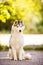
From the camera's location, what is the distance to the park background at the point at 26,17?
4.53 ft

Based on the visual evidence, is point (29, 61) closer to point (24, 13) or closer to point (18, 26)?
point (18, 26)

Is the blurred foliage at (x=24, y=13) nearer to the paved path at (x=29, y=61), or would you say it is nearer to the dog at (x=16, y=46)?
the dog at (x=16, y=46)

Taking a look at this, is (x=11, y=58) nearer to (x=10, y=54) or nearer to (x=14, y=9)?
(x=10, y=54)

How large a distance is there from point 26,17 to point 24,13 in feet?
0.13

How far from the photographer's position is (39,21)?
1.40 meters

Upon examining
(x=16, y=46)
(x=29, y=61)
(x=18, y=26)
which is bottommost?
(x=29, y=61)

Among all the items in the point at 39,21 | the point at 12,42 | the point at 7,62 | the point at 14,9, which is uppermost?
the point at 14,9

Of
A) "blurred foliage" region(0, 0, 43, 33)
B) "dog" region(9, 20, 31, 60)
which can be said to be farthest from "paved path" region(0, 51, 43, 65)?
"blurred foliage" region(0, 0, 43, 33)

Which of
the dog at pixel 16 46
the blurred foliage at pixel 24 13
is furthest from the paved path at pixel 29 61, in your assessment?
the blurred foliage at pixel 24 13

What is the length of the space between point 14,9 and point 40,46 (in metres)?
0.40

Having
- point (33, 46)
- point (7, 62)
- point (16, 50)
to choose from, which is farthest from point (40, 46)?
point (7, 62)

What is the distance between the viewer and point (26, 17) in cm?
140

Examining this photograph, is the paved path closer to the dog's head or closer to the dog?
the dog

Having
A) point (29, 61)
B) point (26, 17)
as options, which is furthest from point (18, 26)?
point (29, 61)
